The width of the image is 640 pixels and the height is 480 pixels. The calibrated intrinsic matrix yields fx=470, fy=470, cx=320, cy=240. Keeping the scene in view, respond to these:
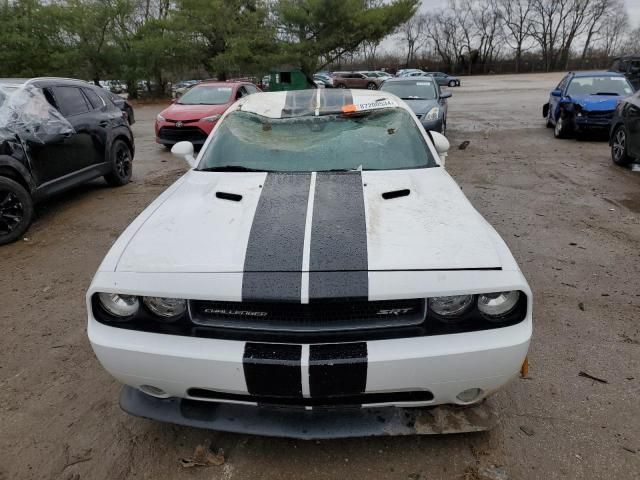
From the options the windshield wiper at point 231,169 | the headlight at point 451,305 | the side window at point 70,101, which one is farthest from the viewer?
the side window at point 70,101

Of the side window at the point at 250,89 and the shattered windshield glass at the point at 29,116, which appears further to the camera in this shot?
the side window at the point at 250,89

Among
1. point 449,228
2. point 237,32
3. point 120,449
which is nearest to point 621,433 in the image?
point 449,228

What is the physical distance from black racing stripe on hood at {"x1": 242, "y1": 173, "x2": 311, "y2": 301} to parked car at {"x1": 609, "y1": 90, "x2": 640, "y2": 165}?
697 cm

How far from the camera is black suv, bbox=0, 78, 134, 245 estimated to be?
518 cm

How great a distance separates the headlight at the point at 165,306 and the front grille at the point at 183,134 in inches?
335

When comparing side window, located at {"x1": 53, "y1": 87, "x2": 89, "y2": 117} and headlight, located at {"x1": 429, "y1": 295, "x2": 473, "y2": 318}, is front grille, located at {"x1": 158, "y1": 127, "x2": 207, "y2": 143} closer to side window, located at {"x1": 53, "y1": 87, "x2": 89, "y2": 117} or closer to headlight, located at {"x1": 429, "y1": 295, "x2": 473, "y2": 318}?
side window, located at {"x1": 53, "y1": 87, "x2": 89, "y2": 117}

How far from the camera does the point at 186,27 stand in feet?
99.2

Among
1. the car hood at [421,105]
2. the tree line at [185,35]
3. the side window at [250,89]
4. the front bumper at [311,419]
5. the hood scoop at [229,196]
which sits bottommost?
the front bumper at [311,419]

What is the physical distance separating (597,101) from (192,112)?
8.89 m

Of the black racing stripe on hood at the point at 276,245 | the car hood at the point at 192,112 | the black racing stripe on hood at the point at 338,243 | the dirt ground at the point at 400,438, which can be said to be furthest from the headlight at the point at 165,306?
the car hood at the point at 192,112

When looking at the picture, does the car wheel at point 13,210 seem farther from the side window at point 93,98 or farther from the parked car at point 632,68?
the parked car at point 632,68

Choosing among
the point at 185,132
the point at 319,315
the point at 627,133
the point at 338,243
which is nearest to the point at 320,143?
the point at 338,243

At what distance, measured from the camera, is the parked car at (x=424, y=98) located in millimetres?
9586

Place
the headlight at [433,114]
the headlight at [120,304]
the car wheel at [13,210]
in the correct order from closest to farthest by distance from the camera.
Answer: the headlight at [120,304]
the car wheel at [13,210]
the headlight at [433,114]
